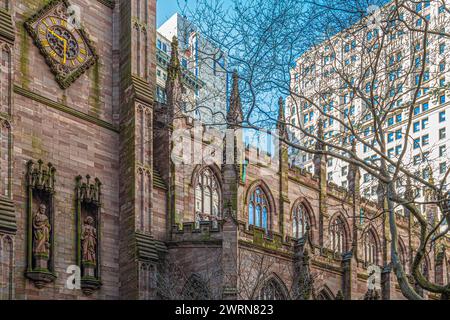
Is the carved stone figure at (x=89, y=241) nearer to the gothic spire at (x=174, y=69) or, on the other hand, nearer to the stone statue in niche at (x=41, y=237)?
the stone statue in niche at (x=41, y=237)

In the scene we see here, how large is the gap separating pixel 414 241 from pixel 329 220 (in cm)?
1152

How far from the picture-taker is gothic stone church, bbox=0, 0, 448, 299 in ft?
86.9

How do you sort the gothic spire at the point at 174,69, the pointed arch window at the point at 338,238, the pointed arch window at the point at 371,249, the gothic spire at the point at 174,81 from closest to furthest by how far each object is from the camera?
the gothic spire at the point at 174,81 < the gothic spire at the point at 174,69 < the pointed arch window at the point at 338,238 < the pointed arch window at the point at 371,249

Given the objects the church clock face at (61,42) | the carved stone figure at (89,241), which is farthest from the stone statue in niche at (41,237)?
the church clock face at (61,42)

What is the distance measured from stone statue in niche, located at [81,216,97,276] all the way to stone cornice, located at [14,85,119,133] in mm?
3948

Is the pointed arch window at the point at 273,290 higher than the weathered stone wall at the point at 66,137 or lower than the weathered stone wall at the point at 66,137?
lower

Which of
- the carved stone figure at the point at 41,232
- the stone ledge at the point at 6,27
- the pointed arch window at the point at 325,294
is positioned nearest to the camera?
the stone ledge at the point at 6,27

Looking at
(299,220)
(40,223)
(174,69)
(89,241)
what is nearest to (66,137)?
(40,223)

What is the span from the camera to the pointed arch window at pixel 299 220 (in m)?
44.6

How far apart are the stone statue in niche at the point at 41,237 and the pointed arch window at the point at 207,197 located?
1042 cm

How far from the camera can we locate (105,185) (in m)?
30.4

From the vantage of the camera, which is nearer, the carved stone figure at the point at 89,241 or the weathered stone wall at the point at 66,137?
the weathered stone wall at the point at 66,137
